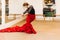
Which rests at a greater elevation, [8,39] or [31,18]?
[31,18]

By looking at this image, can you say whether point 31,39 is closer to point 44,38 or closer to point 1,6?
point 44,38

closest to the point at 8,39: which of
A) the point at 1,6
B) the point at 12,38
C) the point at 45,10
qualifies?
the point at 12,38

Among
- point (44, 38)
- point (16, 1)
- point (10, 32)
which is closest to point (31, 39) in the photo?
point (44, 38)

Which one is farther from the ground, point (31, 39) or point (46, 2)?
point (46, 2)

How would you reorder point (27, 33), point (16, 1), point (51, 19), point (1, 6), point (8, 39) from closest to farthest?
1. point (8, 39)
2. point (27, 33)
3. point (1, 6)
4. point (16, 1)
5. point (51, 19)

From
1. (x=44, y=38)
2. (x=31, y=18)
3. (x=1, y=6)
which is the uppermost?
→ (x=1, y=6)

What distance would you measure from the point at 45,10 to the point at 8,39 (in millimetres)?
6252

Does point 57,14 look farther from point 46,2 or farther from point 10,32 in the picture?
point 10,32

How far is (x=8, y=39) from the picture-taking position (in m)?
4.88

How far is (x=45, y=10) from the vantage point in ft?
35.2

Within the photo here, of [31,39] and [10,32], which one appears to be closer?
[31,39]

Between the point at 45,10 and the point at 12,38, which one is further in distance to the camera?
the point at 45,10

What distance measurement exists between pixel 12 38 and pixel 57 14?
20.4 feet

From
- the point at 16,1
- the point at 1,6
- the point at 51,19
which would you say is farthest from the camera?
the point at 51,19
